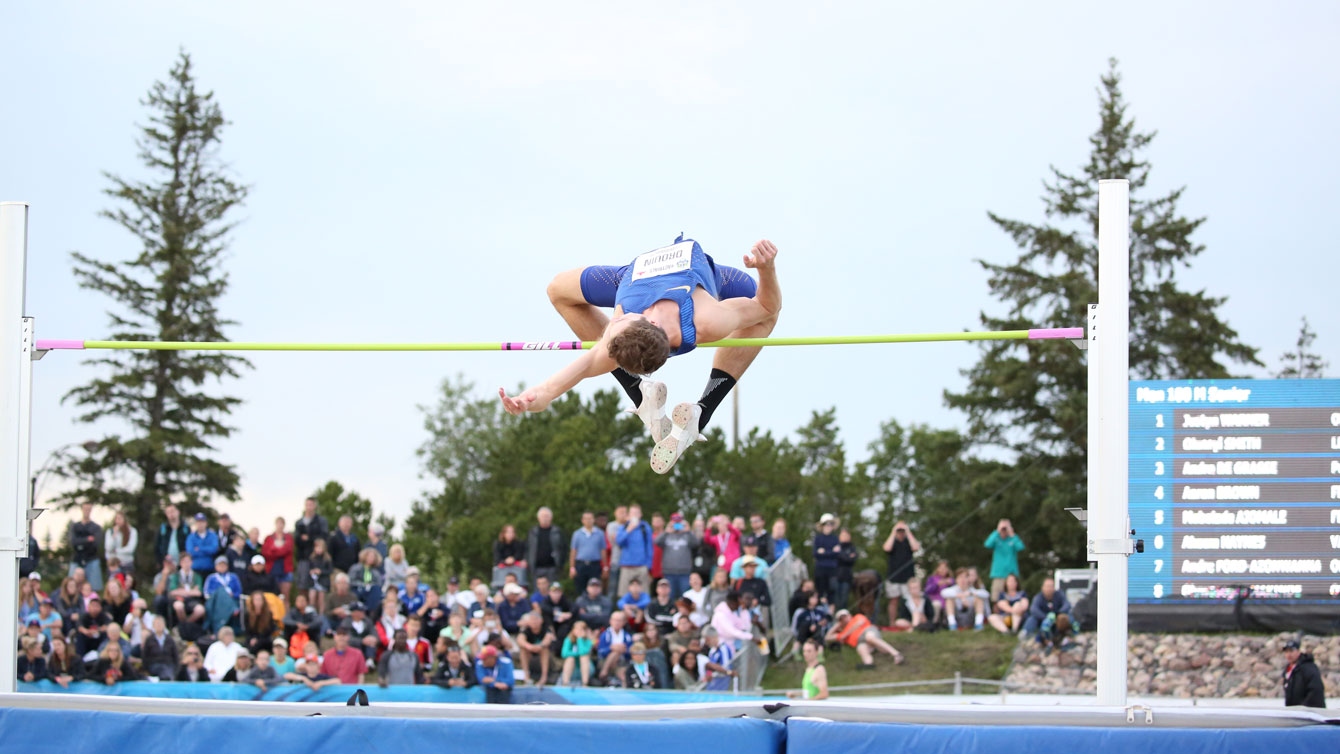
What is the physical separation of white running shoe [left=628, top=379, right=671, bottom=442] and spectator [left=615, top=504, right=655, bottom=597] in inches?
247

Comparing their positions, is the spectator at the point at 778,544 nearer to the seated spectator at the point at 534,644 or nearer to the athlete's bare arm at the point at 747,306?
the seated spectator at the point at 534,644

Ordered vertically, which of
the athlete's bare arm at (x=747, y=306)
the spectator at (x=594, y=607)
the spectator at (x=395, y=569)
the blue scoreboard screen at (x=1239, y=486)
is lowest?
the spectator at (x=594, y=607)

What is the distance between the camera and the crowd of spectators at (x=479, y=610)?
9672 millimetres

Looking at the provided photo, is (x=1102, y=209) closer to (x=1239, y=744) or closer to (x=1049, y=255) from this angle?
(x=1239, y=744)

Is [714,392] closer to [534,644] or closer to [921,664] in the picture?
[534,644]

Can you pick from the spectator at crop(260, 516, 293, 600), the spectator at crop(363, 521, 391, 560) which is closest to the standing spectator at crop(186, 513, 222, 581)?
the spectator at crop(260, 516, 293, 600)

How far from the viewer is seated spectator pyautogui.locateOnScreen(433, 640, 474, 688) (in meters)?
9.41

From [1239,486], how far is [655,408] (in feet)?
17.6

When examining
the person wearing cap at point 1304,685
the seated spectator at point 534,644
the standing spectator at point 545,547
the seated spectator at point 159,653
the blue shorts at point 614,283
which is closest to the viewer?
the blue shorts at point 614,283

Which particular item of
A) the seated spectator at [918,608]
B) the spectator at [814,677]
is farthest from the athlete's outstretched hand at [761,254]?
the seated spectator at [918,608]

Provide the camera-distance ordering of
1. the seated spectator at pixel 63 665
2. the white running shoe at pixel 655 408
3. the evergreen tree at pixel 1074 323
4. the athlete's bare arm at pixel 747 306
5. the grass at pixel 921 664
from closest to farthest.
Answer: the white running shoe at pixel 655 408
the athlete's bare arm at pixel 747 306
the seated spectator at pixel 63 665
the grass at pixel 921 664
the evergreen tree at pixel 1074 323

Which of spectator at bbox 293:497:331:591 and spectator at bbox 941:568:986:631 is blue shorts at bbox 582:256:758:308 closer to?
spectator at bbox 293:497:331:591

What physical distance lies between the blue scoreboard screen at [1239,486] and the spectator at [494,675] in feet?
13.9

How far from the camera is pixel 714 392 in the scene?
520cm
